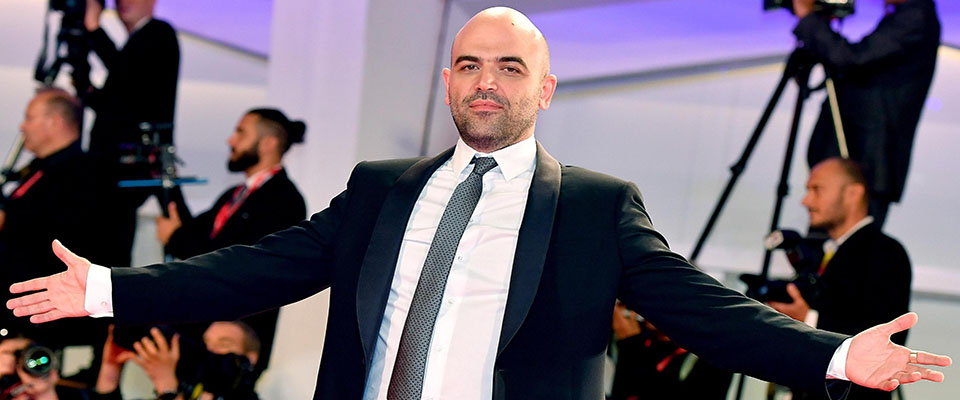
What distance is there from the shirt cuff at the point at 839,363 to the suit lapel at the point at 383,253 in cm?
72

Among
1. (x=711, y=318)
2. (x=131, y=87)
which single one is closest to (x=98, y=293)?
(x=711, y=318)

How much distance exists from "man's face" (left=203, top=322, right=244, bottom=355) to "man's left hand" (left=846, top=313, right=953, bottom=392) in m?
2.71

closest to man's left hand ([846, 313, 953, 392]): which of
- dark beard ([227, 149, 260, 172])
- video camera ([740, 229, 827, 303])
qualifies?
video camera ([740, 229, 827, 303])

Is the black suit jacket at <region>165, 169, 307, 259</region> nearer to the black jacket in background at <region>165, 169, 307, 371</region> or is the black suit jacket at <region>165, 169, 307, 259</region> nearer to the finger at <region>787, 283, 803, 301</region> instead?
the black jacket in background at <region>165, 169, 307, 371</region>

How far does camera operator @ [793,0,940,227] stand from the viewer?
3430 millimetres

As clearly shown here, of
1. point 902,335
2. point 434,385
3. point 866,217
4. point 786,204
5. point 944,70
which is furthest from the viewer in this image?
point 786,204

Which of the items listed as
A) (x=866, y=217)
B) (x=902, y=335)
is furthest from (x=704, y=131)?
(x=902, y=335)

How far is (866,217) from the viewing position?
356 cm

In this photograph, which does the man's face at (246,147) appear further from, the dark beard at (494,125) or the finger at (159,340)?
the dark beard at (494,125)

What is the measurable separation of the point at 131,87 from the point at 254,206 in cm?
112

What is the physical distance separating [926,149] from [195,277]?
4131 mm

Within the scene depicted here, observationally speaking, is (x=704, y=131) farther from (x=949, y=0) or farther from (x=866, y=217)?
(x=866, y=217)

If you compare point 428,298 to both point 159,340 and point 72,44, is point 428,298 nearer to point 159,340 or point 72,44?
point 159,340

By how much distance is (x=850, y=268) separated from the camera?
134 inches
